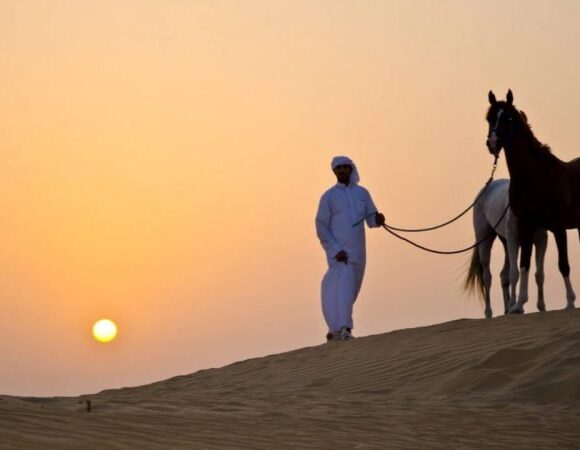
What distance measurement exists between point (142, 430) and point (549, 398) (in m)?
4.41

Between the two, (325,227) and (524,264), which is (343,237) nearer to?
(325,227)

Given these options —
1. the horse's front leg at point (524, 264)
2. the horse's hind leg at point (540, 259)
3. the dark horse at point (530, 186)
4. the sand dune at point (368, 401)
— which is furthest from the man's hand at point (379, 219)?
A: the horse's hind leg at point (540, 259)

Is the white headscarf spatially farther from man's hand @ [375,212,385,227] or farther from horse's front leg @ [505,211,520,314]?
horse's front leg @ [505,211,520,314]

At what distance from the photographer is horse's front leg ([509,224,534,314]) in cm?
1709

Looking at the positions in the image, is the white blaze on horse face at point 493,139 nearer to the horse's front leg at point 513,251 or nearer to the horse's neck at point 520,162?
the horse's neck at point 520,162

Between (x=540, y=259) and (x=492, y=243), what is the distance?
212 cm

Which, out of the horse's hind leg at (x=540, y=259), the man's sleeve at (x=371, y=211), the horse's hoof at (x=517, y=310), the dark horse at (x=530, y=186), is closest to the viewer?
the dark horse at (x=530, y=186)

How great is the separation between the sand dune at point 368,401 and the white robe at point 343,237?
29.4 inches

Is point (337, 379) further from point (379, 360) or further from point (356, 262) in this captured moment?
point (356, 262)

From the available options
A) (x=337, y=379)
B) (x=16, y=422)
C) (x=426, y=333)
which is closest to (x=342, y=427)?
(x=16, y=422)

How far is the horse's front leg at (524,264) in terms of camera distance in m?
17.1

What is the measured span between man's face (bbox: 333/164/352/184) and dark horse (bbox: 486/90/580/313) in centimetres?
171

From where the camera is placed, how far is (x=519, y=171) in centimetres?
1702

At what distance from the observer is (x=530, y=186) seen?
17062 millimetres
